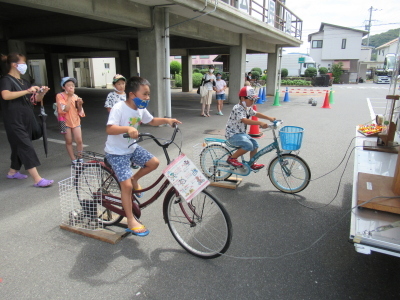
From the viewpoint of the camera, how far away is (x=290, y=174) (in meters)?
4.41

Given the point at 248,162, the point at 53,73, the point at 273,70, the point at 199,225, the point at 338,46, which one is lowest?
the point at 199,225

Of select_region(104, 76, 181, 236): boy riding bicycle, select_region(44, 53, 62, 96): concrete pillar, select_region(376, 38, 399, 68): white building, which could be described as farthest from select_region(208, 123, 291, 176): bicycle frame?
select_region(376, 38, 399, 68): white building

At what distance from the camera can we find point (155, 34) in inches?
353

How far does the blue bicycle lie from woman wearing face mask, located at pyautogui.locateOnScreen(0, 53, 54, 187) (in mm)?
2680

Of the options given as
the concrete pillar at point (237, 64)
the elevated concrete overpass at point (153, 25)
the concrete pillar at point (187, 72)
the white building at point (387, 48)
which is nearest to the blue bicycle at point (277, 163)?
the elevated concrete overpass at point (153, 25)

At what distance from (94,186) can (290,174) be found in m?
2.81

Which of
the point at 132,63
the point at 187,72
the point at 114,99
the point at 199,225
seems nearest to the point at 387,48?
the point at 187,72

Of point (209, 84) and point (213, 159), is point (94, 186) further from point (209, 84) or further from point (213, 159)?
point (209, 84)

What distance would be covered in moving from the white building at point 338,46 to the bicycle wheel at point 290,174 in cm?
5023

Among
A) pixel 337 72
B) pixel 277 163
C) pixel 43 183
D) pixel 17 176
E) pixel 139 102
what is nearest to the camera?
pixel 139 102

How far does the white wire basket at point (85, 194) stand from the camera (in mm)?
3330

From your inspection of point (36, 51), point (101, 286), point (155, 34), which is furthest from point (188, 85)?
point (101, 286)

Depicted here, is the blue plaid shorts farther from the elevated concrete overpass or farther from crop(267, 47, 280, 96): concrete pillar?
crop(267, 47, 280, 96): concrete pillar

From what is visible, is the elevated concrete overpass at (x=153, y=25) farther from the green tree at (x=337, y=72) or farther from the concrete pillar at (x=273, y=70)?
the green tree at (x=337, y=72)
